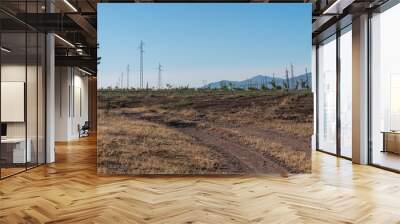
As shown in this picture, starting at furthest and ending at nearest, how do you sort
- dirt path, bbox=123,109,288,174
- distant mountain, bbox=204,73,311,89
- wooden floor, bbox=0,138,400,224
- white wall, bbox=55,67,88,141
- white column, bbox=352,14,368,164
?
white wall, bbox=55,67,88,141 → white column, bbox=352,14,368,164 → distant mountain, bbox=204,73,311,89 → dirt path, bbox=123,109,288,174 → wooden floor, bbox=0,138,400,224

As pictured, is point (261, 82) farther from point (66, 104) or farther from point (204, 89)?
point (66, 104)

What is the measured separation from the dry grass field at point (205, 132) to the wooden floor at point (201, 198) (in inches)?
10.9

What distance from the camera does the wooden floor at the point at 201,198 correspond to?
13.5 ft

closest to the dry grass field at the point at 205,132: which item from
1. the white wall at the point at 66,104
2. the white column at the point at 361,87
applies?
the white column at the point at 361,87

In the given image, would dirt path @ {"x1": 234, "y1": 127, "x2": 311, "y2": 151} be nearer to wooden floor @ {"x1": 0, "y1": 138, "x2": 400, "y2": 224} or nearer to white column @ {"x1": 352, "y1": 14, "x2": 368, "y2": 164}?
wooden floor @ {"x1": 0, "y1": 138, "x2": 400, "y2": 224}

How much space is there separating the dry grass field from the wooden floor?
28cm

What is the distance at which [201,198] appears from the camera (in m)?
5.02

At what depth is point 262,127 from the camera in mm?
6844

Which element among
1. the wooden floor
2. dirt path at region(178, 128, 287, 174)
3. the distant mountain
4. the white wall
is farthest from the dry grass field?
the white wall

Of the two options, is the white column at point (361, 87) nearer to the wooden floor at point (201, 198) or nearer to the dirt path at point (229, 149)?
the wooden floor at point (201, 198)

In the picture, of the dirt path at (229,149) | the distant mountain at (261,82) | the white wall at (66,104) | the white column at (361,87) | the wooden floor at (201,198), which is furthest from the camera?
the white wall at (66,104)

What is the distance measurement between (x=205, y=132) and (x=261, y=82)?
4.29 feet

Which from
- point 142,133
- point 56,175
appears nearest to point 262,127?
point 142,133

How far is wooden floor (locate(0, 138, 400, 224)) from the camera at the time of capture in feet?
13.5
